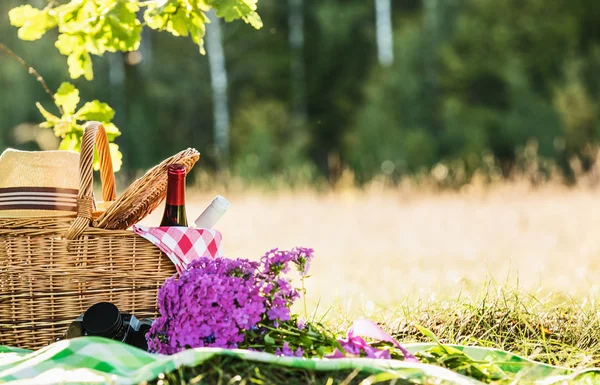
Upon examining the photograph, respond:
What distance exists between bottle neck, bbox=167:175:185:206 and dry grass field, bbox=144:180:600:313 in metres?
1.73

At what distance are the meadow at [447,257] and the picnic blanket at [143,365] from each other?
48 millimetres

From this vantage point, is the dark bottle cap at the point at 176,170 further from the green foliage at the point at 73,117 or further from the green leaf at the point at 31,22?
the green leaf at the point at 31,22

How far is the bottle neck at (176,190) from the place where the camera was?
2.29 meters

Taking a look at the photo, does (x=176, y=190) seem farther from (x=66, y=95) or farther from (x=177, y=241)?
(x=66, y=95)

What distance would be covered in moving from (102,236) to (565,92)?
1207cm

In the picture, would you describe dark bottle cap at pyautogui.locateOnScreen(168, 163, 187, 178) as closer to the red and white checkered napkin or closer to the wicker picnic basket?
the wicker picnic basket

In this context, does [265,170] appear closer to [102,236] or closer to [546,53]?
[546,53]

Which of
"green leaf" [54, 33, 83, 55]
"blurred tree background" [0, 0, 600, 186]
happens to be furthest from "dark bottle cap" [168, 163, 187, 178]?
"blurred tree background" [0, 0, 600, 186]

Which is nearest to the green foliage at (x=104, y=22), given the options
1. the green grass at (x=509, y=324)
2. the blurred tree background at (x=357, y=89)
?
the green grass at (x=509, y=324)

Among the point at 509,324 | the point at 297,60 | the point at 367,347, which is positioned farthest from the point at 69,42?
the point at 297,60

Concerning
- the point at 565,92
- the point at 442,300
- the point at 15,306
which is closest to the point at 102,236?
the point at 15,306

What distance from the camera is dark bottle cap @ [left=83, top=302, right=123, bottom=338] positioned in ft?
7.01

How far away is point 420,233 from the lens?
23.2 feet

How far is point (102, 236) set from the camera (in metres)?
2.29
